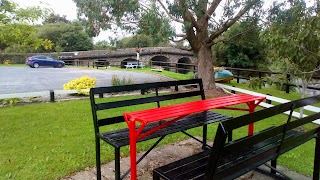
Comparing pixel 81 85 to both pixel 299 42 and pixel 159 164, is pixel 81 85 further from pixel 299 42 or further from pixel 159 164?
pixel 299 42

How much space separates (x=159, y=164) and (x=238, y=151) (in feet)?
4.73

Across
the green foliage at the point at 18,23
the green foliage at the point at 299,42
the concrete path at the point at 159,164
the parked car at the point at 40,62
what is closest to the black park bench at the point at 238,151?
the concrete path at the point at 159,164

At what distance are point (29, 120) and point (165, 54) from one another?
29.1m

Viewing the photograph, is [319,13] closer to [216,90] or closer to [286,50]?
[286,50]

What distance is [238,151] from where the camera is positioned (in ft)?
6.51

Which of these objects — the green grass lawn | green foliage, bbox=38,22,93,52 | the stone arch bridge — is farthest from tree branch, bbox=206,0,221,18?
green foliage, bbox=38,22,93,52

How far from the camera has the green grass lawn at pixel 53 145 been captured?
10.0 ft

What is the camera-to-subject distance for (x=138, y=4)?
7.12 metres

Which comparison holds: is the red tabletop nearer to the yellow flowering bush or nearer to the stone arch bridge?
the yellow flowering bush

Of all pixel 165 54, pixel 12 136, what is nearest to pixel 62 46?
pixel 165 54

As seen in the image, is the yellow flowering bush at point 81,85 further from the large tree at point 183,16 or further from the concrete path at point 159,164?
the concrete path at point 159,164

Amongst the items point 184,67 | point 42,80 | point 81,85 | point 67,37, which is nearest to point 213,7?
point 81,85

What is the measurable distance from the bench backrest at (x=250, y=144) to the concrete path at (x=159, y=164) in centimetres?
63

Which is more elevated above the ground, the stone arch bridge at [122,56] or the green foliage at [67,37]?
the green foliage at [67,37]
